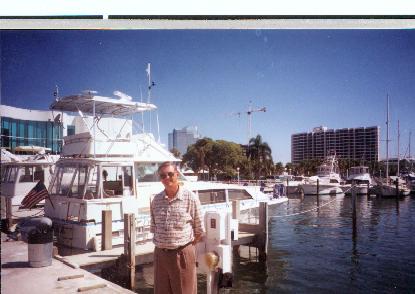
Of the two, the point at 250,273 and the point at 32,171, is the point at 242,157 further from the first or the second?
the point at 250,273

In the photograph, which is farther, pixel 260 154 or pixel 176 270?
pixel 260 154

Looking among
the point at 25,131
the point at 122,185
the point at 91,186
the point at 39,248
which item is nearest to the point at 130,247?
the point at 39,248

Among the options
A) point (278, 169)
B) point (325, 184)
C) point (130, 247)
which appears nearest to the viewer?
point (130, 247)

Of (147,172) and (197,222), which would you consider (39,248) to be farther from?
(147,172)

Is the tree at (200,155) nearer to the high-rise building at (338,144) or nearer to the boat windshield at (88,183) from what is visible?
the high-rise building at (338,144)

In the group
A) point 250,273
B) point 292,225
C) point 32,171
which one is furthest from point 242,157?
point 250,273

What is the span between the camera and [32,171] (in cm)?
1534

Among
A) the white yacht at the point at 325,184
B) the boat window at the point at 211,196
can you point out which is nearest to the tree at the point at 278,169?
the white yacht at the point at 325,184

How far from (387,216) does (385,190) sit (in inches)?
513

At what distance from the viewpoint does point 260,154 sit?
49906 millimetres

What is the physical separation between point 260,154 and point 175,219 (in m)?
47.0

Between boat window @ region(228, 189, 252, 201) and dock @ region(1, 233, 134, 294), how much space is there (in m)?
6.04

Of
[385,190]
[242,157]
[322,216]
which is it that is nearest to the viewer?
[322,216]

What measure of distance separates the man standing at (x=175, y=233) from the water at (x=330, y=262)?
443cm
